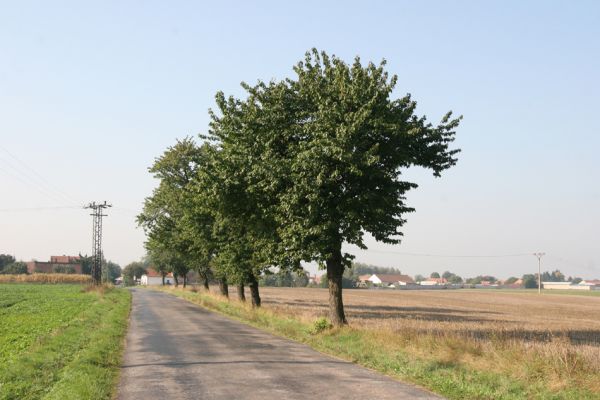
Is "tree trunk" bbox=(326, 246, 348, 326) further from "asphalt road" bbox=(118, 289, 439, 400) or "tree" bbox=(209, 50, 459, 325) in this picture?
"asphalt road" bbox=(118, 289, 439, 400)

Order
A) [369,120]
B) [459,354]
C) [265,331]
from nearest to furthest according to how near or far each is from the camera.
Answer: [459,354], [369,120], [265,331]

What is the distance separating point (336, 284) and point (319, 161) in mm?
6481

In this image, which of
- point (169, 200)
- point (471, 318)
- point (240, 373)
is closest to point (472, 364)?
point (240, 373)

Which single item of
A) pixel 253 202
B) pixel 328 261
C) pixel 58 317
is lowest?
pixel 58 317

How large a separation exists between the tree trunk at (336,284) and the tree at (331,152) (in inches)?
2.6

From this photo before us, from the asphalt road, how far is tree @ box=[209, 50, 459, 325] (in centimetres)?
485

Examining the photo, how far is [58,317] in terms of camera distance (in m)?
33.2

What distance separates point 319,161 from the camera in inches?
824

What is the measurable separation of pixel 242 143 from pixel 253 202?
2.63m

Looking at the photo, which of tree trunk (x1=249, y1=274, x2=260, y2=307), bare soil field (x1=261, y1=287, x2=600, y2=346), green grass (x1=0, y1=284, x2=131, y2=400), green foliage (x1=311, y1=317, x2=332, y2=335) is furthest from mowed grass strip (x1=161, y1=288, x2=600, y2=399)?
tree trunk (x1=249, y1=274, x2=260, y2=307)

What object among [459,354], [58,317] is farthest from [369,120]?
[58,317]

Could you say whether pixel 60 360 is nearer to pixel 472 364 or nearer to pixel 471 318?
pixel 472 364

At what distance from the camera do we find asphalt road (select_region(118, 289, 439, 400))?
11742 millimetres

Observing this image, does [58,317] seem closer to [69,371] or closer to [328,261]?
[328,261]
